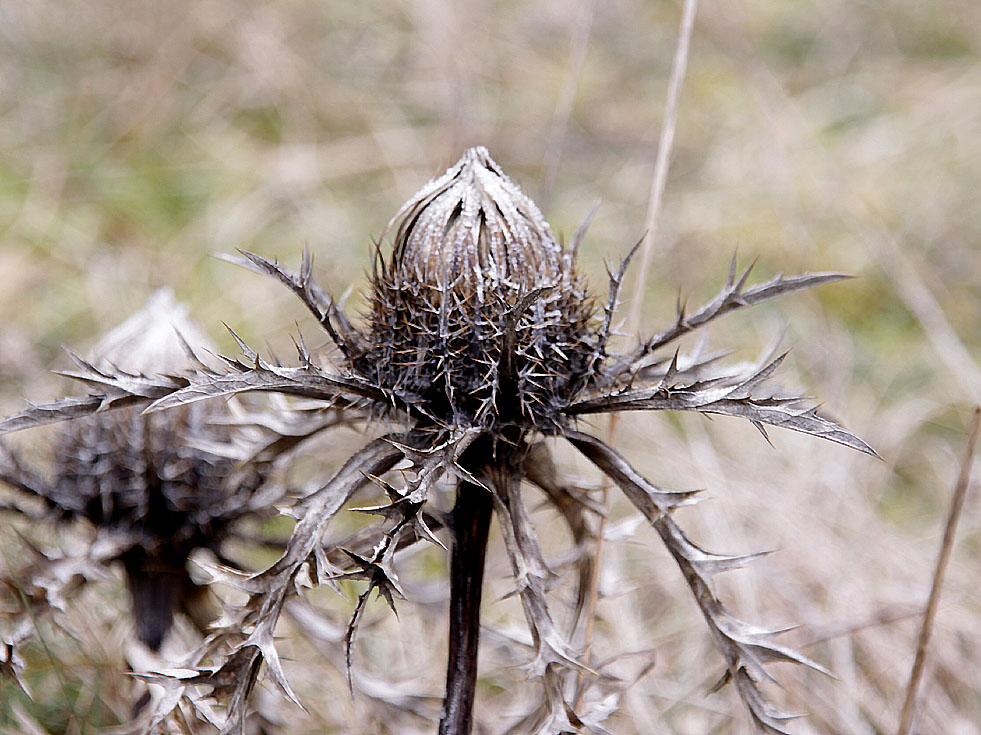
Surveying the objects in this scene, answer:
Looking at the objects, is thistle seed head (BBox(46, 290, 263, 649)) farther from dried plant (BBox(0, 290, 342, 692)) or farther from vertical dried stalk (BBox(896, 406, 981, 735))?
vertical dried stalk (BBox(896, 406, 981, 735))

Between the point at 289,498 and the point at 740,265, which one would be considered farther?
the point at 740,265

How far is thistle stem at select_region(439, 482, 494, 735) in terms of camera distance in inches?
60.7

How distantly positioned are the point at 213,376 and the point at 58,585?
80cm

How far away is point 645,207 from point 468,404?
340cm

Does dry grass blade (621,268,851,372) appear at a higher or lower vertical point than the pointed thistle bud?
lower

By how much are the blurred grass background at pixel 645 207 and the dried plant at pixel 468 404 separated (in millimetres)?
710

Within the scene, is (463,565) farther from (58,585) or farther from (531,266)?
(58,585)

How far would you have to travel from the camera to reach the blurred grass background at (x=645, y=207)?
2.93 metres

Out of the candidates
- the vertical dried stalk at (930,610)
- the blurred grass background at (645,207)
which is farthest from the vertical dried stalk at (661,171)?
the vertical dried stalk at (930,610)

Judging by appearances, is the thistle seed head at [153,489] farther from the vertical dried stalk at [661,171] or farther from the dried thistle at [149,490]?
the vertical dried stalk at [661,171]

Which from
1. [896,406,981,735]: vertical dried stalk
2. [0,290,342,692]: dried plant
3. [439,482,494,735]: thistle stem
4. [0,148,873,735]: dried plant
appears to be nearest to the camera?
[0,148,873,735]: dried plant

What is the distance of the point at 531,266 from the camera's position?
1.58 m

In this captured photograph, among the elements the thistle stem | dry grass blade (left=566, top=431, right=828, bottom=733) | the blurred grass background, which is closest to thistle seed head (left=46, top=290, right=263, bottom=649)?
the blurred grass background

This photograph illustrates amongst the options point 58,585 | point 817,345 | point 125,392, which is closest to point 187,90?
point 817,345
